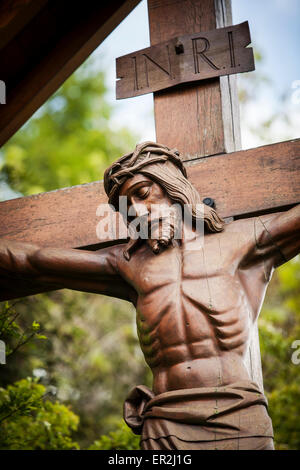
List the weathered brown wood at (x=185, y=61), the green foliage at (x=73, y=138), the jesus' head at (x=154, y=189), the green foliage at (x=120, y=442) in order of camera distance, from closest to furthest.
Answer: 1. the jesus' head at (x=154, y=189)
2. the weathered brown wood at (x=185, y=61)
3. the green foliage at (x=120, y=442)
4. the green foliage at (x=73, y=138)

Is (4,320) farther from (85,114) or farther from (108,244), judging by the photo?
(85,114)

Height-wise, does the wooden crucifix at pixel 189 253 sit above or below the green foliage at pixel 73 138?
below

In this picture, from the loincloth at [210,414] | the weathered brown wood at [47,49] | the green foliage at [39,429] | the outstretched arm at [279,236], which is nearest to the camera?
the loincloth at [210,414]

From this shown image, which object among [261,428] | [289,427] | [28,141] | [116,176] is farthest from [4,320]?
[28,141]

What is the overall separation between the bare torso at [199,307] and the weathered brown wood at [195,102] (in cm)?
62

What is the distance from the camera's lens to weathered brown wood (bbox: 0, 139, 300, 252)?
145 inches

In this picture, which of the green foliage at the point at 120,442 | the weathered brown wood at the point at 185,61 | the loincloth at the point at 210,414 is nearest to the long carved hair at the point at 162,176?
the weathered brown wood at the point at 185,61

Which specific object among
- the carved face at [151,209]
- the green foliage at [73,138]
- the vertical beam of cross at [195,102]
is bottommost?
the carved face at [151,209]

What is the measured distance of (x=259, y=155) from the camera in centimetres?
378

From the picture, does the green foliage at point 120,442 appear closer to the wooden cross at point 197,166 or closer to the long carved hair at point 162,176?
the wooden cross at point 197,166

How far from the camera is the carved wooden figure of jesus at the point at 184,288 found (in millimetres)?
3078

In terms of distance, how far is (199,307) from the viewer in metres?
3.30

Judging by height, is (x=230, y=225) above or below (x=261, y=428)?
above

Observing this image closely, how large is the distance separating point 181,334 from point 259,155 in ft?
3.38
